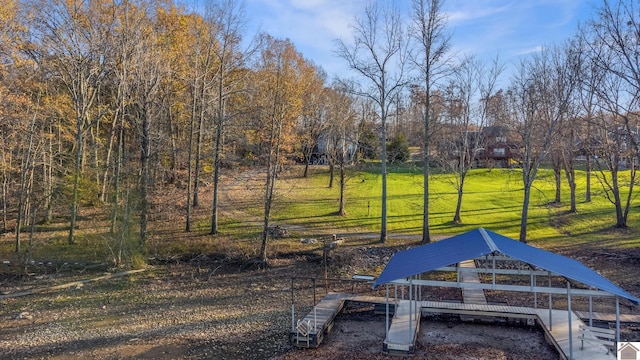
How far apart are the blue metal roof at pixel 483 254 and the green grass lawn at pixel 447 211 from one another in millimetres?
11878

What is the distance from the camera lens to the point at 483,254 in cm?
→ 957

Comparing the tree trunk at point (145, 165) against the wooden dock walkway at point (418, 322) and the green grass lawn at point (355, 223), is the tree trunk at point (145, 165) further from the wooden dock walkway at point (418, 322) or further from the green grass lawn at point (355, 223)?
the wooden dock walkway at point (418, 322)

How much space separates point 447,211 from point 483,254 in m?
20.2

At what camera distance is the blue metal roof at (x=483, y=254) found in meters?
9.38

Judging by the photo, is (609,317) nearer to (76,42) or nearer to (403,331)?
(403,331)

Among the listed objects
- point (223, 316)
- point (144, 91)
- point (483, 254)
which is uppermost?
point (144, 91)

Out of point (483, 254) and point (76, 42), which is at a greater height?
point (76, 42)

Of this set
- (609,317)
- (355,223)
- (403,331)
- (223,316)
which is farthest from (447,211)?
(223,316)

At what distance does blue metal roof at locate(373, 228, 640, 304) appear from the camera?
9.38 meters

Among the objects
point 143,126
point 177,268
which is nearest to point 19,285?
point 177,268

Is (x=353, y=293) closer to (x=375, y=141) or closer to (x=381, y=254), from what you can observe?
(x=381, y=254)

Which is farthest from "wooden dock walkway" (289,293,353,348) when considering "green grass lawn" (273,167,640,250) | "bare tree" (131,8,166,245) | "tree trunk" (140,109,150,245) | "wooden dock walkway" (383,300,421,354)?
"bare tree" (131,8,166,245)

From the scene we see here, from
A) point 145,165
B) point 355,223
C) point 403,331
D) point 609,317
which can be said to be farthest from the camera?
point 355,223

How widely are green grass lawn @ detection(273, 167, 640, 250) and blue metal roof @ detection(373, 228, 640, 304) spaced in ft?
39.0
